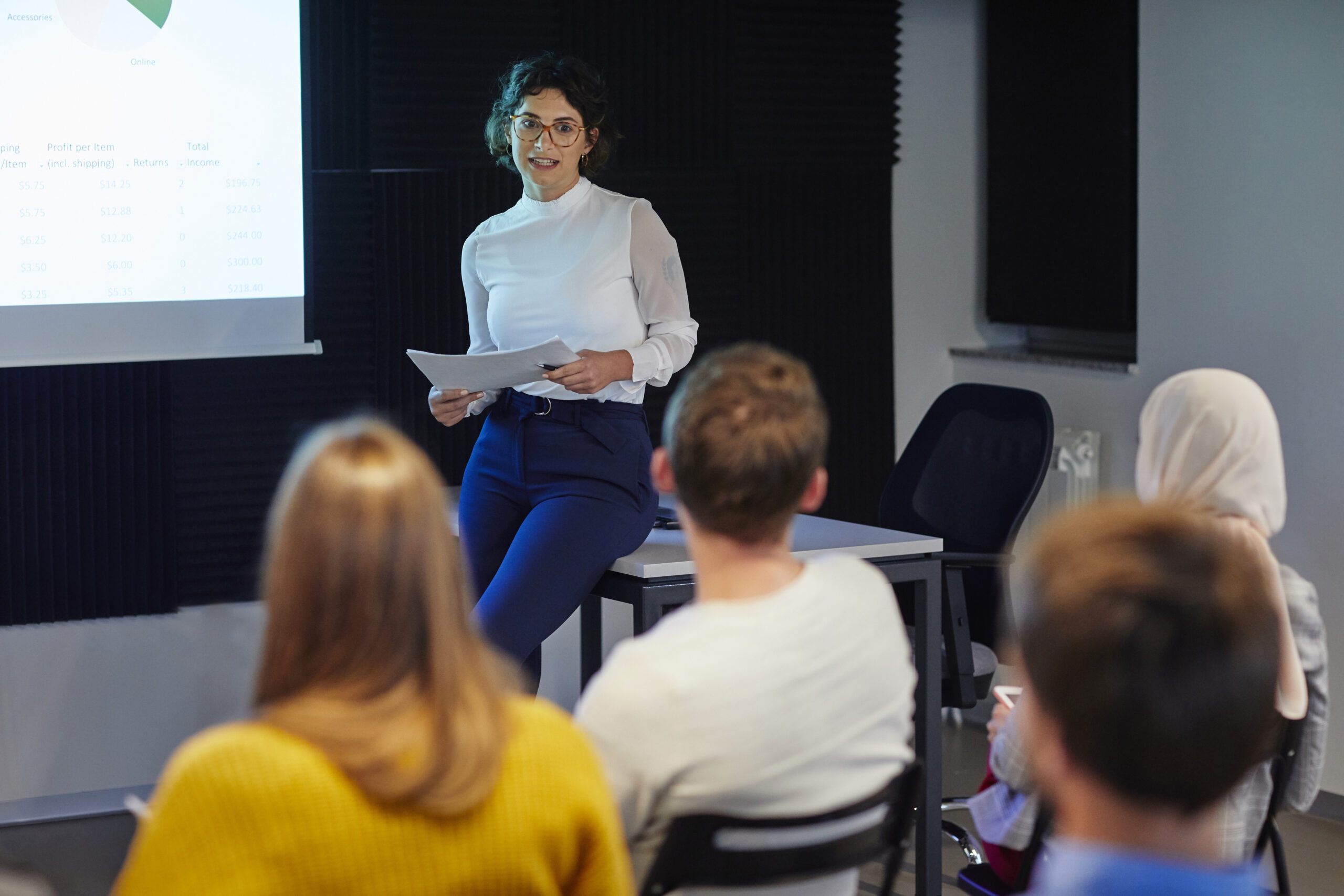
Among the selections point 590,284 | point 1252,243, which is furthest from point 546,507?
point 1252,243

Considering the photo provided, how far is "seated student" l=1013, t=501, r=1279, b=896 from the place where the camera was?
869 millimetres

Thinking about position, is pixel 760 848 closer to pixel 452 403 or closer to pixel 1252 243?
pixel 452 403

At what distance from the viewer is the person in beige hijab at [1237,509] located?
76.7 inches

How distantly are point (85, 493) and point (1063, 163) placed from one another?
3.09m

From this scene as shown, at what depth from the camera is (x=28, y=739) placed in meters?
3.78

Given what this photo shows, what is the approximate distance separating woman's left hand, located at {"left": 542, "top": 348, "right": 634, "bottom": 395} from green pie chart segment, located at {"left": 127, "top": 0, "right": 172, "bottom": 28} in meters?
1.64

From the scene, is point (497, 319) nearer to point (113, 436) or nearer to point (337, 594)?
point (113, 436)

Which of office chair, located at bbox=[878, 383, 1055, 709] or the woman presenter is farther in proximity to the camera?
office chair, located at bbox=[878, 383, 1055, 709]

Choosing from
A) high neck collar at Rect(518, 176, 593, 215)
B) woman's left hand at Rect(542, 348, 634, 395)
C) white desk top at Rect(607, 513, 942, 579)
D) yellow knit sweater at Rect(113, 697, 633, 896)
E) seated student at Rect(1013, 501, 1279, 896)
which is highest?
high neck collar at Rect(518, 176, 593, 215)

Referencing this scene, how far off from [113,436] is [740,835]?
285cm

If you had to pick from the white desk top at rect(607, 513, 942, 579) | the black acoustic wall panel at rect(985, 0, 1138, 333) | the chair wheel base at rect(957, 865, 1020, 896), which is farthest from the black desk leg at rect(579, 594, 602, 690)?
the black acoustic wall panel at rect(985, 0, 1138, 333)

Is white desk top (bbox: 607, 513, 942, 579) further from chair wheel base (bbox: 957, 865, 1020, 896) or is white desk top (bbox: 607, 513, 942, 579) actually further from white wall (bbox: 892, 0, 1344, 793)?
white wall (bbox: 892, 0, 1344, 793)

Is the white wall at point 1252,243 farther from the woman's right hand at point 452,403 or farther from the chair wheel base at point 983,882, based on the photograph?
the woman's right hand at point 452,403

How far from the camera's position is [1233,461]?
6.43 ft
